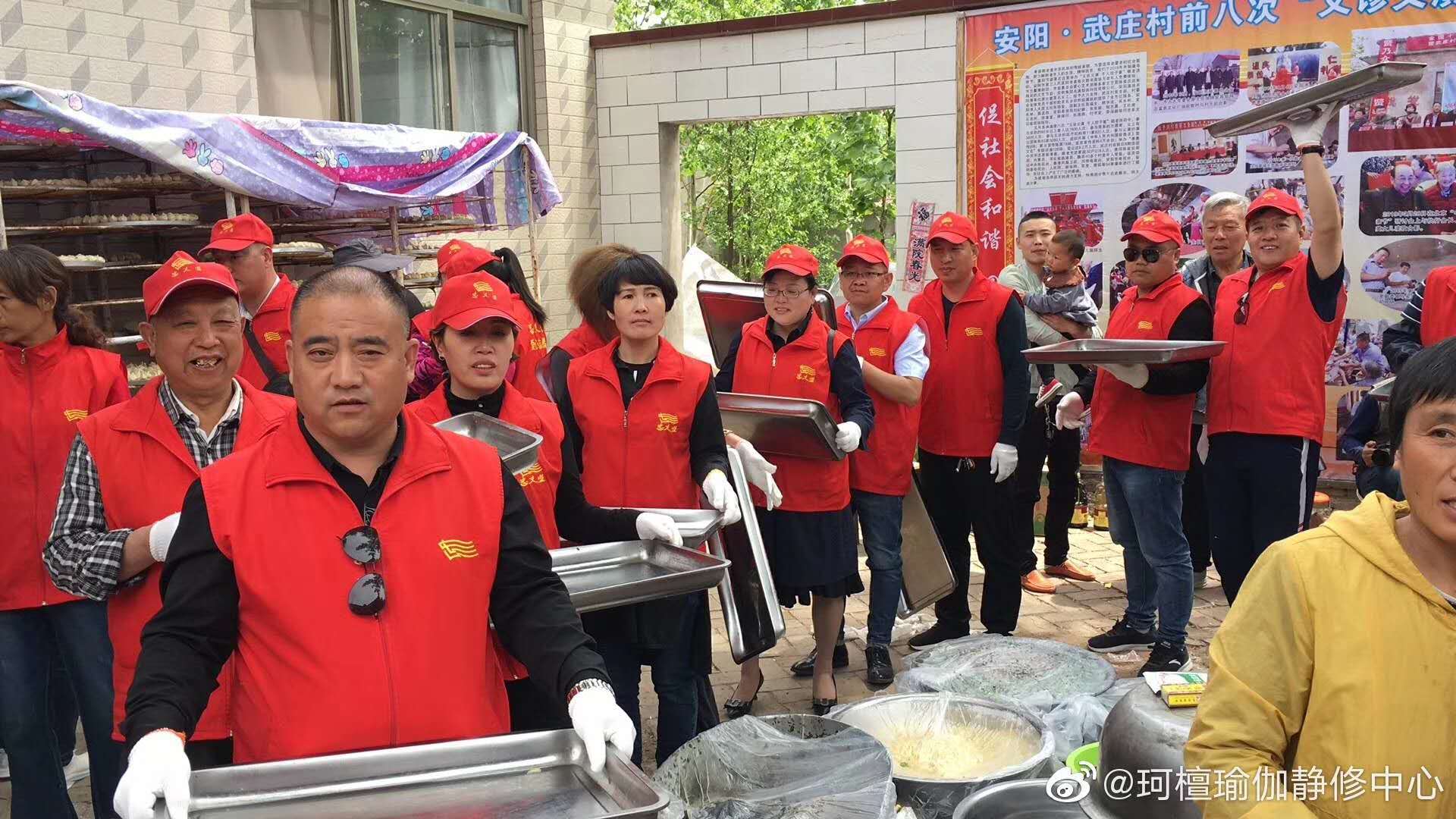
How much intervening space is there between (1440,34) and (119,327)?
8366 mm

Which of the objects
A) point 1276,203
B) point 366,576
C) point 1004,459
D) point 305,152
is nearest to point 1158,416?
point 1004,459

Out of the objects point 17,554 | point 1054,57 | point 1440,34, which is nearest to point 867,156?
point 1054,57

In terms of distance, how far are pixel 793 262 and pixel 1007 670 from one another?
1.82m

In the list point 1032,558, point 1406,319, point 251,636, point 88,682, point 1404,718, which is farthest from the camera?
point 1032,558

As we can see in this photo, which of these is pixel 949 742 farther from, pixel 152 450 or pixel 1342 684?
pixel 152 450

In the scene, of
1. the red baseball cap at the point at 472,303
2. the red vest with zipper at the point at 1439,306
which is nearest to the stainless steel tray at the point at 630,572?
the red baseball cap at the point at 472,303

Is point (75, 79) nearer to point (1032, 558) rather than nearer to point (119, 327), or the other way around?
point (119, 327)

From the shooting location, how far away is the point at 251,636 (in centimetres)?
199

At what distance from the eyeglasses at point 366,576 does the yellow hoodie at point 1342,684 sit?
4.48 feet

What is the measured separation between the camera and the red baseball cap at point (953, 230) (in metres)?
5.18

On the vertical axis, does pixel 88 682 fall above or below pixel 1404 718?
below

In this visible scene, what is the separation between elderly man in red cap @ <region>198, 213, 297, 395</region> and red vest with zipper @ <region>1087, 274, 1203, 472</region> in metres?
3.44

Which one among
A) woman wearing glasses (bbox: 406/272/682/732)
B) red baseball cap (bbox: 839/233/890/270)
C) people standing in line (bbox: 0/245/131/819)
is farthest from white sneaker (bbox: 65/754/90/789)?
red baseball cap (bbox: 839/233/890/270)

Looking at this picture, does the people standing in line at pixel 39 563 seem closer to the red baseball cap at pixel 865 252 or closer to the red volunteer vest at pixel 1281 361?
the red baseball cap at pixel 865 252
